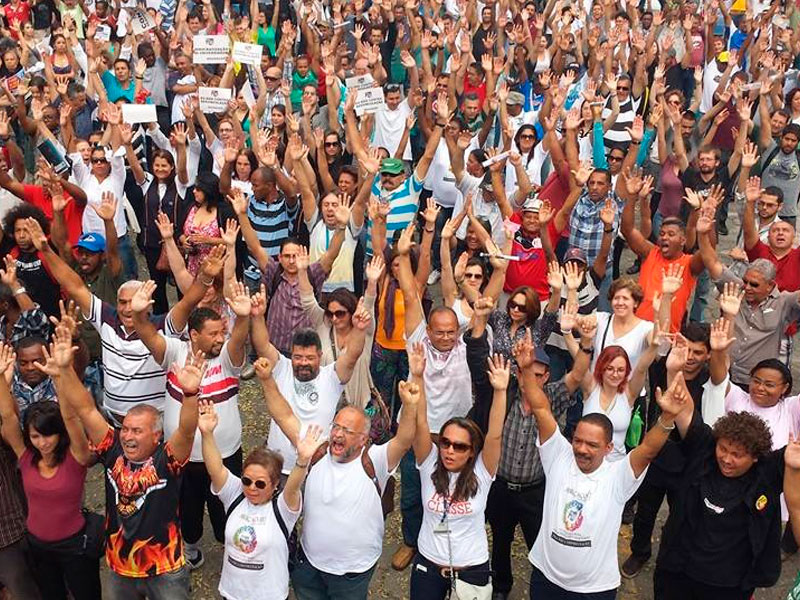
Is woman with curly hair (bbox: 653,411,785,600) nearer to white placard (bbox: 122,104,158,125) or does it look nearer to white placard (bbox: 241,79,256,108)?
white placard (bbox: 122,104,158,125)

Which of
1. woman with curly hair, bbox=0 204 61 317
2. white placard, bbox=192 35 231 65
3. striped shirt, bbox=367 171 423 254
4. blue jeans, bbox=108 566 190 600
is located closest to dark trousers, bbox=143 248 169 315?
woman with curly hair, bbox=0 204 61 317

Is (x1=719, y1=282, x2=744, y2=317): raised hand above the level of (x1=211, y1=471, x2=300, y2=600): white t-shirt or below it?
above

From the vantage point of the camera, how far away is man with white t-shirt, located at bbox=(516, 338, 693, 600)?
439 cm

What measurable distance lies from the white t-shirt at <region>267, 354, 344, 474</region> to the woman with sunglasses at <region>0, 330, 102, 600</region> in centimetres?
119

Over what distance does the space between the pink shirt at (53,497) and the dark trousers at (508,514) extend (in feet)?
8.16

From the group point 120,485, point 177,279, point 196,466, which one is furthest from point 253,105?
point 120,485

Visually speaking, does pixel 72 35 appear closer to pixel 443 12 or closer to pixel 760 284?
pixel 443 12

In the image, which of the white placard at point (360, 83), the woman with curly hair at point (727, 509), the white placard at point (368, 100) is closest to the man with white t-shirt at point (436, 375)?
the woman with curly hair at point (727, 509)

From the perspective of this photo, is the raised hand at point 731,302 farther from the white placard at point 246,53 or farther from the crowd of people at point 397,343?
the white placard at point 246,53

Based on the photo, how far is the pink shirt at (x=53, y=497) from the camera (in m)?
4.65

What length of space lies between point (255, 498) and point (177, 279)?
2892mm

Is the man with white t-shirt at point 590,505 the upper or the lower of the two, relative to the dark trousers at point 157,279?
upper

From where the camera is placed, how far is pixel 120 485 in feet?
14.6

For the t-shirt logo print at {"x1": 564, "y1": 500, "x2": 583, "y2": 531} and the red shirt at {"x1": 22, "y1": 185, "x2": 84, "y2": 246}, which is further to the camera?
the red shirt at {"x1": 22, "y1": 185, "x2": 84, "y2": 246}
